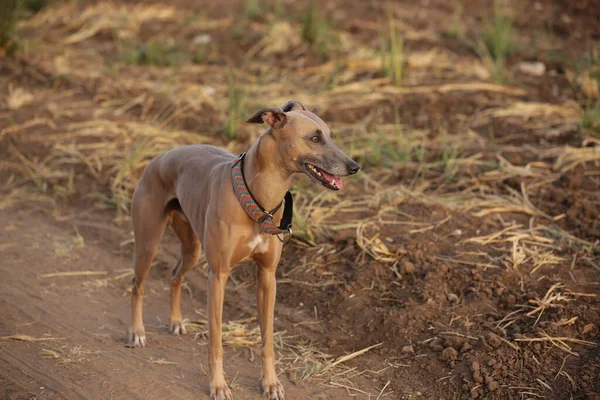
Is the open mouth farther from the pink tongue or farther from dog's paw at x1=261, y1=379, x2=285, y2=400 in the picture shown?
dog's paw at x1=261, y1=379, x2=285, y2=400

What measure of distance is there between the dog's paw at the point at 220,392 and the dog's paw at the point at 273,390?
0.21 m

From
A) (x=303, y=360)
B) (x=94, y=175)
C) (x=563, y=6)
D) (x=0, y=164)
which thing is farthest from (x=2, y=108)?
(x=563, y=6)

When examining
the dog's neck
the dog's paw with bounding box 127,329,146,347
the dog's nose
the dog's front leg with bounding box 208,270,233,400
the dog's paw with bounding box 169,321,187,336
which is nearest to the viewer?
the dog's nose

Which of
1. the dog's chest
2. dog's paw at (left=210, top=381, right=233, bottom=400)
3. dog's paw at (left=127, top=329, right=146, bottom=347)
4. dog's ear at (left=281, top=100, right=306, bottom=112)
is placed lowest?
dog's paw at (left=127, top=329, right=146, bottom=347)

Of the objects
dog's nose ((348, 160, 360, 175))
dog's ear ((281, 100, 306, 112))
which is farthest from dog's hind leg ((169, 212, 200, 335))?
dog's nose ((348, 160, 360, 175))

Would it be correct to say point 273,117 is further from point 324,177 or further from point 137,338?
point 137,338

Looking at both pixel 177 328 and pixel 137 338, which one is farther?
pixel 177 328

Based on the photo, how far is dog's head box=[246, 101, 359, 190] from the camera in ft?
12.7

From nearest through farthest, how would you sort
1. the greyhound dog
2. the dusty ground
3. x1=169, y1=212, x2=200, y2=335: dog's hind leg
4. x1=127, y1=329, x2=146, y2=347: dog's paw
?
the greyhound dog → the dusty ground → x1=127, y1=329, x2=146, y2=347: dog's paw → x1=169, y1=212, x2=200, y2=335: dog's hind leg

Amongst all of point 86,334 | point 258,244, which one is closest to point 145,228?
point 86,334

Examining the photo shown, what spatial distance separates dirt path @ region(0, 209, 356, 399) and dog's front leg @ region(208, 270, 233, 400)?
13 centimetres

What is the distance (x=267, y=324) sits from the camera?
14.2ft

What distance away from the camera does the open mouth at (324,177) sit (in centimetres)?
389

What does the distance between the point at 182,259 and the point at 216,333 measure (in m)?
1.02
